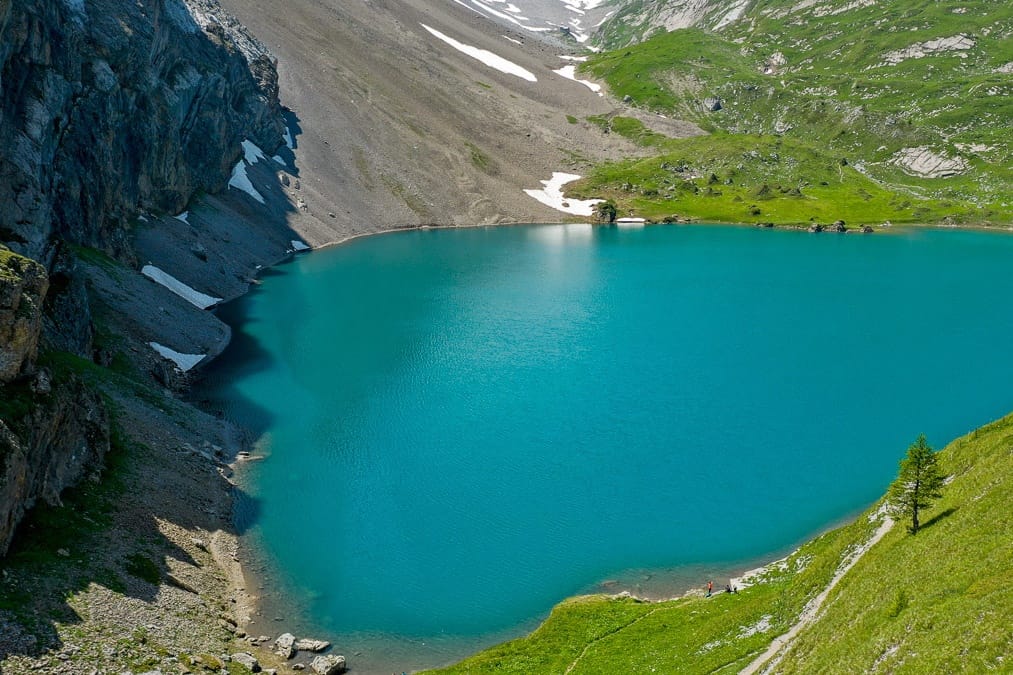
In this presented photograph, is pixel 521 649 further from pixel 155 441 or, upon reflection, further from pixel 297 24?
pixel 297 24

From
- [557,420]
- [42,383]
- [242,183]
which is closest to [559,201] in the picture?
[242,183]

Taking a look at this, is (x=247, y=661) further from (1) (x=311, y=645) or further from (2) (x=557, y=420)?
(2) (x=557, y=420)

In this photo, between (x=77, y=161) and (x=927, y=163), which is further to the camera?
(x=927, y=163)

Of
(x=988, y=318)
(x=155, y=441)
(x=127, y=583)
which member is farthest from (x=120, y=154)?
(x=988, y=318)

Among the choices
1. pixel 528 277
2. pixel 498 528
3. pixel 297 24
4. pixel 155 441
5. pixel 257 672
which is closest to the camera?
pixel 257 672

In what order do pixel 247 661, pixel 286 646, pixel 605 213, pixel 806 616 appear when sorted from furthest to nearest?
pixel 605 213
pixel 286 646
pixel 247 661
pixel 806 616

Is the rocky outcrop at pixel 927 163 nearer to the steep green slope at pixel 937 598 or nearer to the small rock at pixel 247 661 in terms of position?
the steep green slope at pixel 937 598
